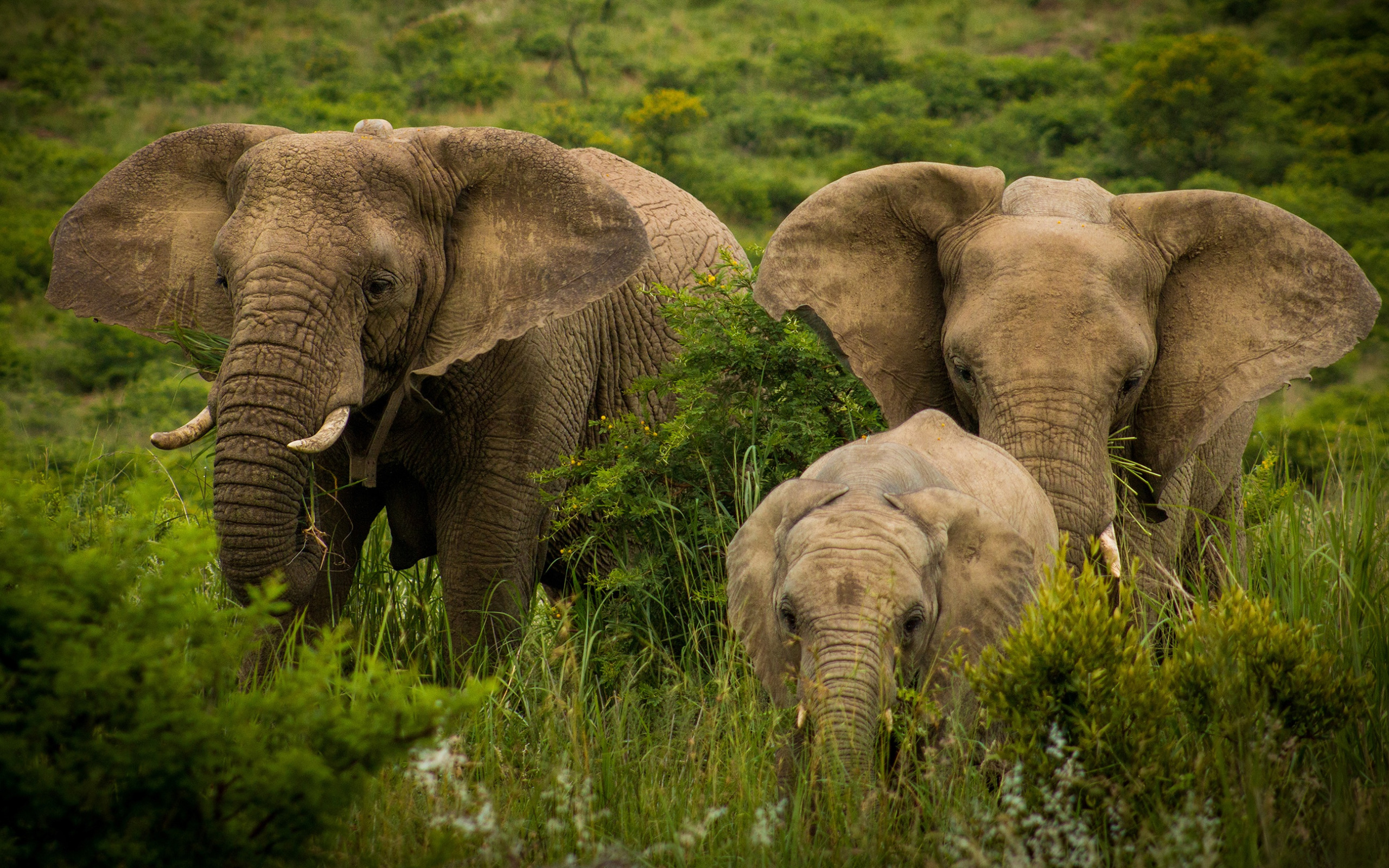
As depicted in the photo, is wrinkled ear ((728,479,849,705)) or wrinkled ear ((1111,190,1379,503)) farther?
wrinkled ear ((1111,190,1379,503))

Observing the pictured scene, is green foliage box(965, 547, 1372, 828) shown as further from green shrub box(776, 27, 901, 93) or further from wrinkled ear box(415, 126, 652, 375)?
green shrub box(776, 27, 901, 93)

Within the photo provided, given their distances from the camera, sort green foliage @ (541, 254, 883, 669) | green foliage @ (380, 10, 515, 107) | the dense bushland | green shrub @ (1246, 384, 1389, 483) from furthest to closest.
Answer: green foliage @ (380, 10, 515, 107), the dense bushland, green shrub @ (1246, 384, 1389, 483), green foliage @ (541, 254, 883, 669)

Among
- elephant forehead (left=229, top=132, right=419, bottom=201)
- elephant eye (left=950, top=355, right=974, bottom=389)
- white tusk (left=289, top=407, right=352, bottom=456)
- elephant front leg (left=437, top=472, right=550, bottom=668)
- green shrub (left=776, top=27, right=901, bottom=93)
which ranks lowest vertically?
green shrub (left=776, top=27, right=901, bottom=93)

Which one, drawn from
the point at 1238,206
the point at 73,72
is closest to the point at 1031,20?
the point at 73,72

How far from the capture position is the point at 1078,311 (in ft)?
15.5

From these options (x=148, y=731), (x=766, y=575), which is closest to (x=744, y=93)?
(x=766, y=575)

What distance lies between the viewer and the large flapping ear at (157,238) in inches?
213

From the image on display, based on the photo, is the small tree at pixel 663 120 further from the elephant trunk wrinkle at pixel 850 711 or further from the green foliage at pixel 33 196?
the elephant trunk wrinkle at pixel 850 711

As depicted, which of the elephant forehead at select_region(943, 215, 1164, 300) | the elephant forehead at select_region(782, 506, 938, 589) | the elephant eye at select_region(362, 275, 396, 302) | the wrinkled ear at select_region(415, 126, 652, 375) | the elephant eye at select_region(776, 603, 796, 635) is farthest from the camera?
the wrinkled ear at select_region(415, 126, 652, 375)

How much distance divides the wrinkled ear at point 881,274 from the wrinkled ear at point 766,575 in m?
1.35

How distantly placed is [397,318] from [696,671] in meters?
1.81

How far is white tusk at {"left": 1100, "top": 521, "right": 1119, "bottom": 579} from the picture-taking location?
470 cm

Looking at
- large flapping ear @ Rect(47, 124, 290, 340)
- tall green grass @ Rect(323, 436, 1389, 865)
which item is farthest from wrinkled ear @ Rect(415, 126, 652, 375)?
tall green grass @ Rect(323, 436, 1389, 865)

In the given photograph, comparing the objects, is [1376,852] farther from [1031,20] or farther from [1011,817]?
[1031,20]
